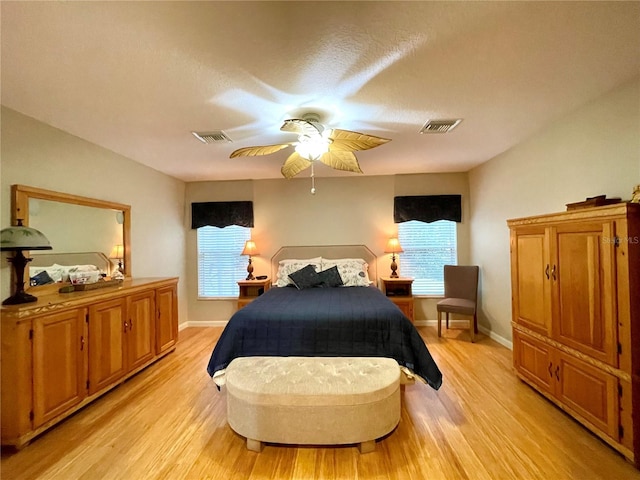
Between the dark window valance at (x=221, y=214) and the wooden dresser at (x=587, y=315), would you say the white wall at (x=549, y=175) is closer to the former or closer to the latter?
the wooden dresser at (x=587, y=315)

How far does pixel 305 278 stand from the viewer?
3.91m

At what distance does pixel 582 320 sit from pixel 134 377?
159 inches

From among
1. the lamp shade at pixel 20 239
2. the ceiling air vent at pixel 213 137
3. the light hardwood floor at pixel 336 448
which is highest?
the ceiling air vent at pixel 213 137

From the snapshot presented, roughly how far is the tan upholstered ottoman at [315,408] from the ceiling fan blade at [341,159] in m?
1.83

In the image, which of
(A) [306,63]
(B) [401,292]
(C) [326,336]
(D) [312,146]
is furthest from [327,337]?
(B) [401,292]

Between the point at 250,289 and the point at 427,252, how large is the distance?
299 centimetres

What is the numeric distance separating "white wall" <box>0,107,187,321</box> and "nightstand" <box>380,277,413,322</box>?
3400mm

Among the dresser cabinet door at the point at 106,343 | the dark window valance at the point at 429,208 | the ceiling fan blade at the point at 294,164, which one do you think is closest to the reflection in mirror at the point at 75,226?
the dresser cabinet door at the point at 106,343

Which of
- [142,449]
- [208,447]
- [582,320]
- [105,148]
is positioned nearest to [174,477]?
[208,447]

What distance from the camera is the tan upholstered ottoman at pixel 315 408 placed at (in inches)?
70.5

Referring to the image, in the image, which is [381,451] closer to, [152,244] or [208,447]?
[208,447]

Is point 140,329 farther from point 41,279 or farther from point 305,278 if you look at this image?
point 305,278

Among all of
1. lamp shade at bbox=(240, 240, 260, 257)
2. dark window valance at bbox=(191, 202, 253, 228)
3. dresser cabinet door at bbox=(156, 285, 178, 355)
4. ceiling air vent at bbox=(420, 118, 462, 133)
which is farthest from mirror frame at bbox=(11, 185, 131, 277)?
ceiling air vent at bbox=(420, 118, 462, 133)

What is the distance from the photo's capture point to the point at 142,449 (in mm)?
1884
